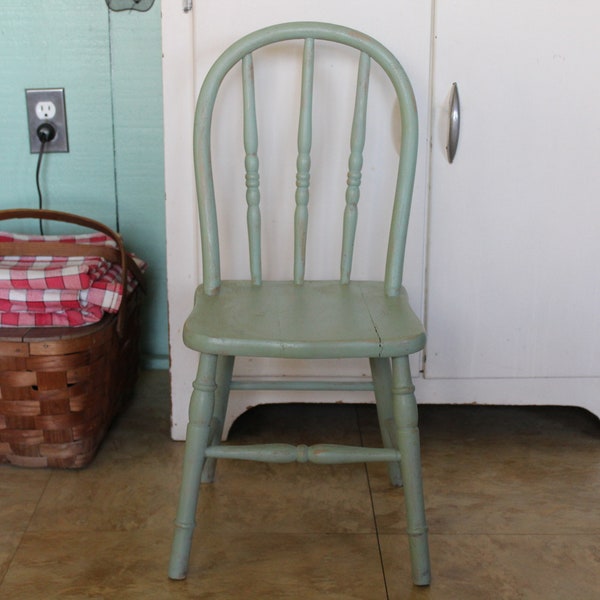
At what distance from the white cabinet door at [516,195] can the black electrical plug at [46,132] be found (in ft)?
2.67

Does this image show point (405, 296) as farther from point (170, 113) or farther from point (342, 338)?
point (170, 113)

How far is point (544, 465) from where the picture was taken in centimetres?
140

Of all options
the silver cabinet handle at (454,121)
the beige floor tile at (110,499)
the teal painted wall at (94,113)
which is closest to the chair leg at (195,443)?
the beige floor tile at (110,499)

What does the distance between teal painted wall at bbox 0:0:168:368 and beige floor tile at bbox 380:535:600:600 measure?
0.88 meters

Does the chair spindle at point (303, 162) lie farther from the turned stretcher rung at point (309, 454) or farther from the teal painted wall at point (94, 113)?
the teal painted wall at point (94, 113)

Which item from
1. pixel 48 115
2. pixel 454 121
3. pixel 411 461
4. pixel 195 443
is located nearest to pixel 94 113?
pixel 48 115

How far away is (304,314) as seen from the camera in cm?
111

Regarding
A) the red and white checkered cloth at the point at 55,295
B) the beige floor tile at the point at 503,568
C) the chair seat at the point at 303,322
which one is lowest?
the beige floor tile at the point at 503,568

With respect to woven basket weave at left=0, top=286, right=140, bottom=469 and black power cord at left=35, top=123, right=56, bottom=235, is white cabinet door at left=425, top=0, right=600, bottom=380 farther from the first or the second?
black power cord at left=35, top=123, right=56, bottom=235

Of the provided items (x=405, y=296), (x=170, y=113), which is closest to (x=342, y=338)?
(x=405, y=296)

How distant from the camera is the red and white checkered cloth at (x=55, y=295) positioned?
130 cm

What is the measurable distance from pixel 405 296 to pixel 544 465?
43 centimetres

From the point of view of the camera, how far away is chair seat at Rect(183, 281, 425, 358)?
39.9 inches

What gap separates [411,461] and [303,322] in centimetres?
23
